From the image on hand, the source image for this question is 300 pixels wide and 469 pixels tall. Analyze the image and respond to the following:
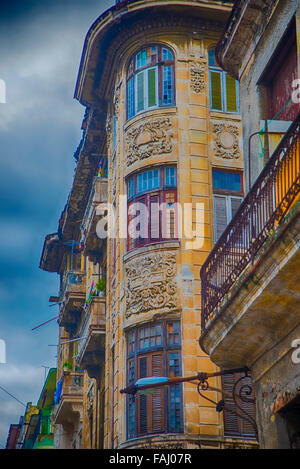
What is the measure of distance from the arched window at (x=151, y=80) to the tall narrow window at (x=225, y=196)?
7.58 feet

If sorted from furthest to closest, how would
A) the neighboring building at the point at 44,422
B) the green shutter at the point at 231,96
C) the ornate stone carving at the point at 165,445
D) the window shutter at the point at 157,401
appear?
the neighboring building at the point at 44,422, the green shutter at the point at 231,96, the window shutter at the point at 157,401, the ornate stone carving at the point at 165,445

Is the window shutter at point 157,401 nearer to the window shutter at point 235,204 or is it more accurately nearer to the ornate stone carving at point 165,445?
the ornate stone carving at point 165,445

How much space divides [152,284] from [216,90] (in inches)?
225

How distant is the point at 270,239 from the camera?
10.1m

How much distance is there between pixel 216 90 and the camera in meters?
22.3

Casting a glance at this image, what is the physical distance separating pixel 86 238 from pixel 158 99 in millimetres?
6187

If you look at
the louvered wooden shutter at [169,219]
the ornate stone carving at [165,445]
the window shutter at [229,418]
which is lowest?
the ornate stone carving at [165,445]

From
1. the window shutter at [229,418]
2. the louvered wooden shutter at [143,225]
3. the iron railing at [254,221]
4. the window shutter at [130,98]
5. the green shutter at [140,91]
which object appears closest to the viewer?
the iron railing at [254,221]

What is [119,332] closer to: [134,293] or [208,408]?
[134,293]

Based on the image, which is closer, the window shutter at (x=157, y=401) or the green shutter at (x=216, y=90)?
the window shutter at (x=157, y=401)

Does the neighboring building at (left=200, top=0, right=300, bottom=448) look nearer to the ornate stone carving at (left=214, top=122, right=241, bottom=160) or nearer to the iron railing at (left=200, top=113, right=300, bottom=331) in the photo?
the iron railing at (left=200, top=113, right=300, bottom=331)

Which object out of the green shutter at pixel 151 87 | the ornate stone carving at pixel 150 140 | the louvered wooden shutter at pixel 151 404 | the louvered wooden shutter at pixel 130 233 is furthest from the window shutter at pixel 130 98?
the louvered wooden shutter at pixel 151 404

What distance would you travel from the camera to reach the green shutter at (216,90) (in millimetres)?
22125

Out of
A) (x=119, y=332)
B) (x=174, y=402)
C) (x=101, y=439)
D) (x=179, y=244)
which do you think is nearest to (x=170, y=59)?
(x=179, y=244)
